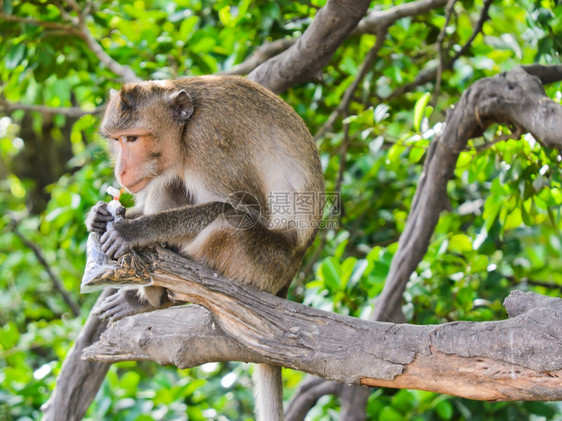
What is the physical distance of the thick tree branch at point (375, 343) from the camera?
7.58 ft

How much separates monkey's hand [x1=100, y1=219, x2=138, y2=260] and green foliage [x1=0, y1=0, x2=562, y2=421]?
1154mm

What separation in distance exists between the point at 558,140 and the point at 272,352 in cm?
153

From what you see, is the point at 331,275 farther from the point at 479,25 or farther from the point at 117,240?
the point at 479,25

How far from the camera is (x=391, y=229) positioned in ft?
16.4

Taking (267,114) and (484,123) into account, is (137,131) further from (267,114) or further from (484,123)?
(484,123)

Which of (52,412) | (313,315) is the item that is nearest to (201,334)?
(313,315)

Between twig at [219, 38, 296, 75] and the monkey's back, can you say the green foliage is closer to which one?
twig at [219, 38, 296, 75]

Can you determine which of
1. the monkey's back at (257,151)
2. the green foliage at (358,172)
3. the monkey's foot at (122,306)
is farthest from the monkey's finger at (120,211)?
the green foliage at (358,172)

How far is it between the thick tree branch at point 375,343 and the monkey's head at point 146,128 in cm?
51

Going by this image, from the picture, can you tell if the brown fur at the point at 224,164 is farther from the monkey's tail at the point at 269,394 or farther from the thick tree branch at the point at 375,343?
the monkey's tail at the point at 269,394

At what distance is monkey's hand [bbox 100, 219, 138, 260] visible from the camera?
2850 millimetres

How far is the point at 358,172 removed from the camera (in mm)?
4992

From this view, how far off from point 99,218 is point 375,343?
4.60 feet

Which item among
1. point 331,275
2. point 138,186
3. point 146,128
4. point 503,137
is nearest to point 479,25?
point 503,137
